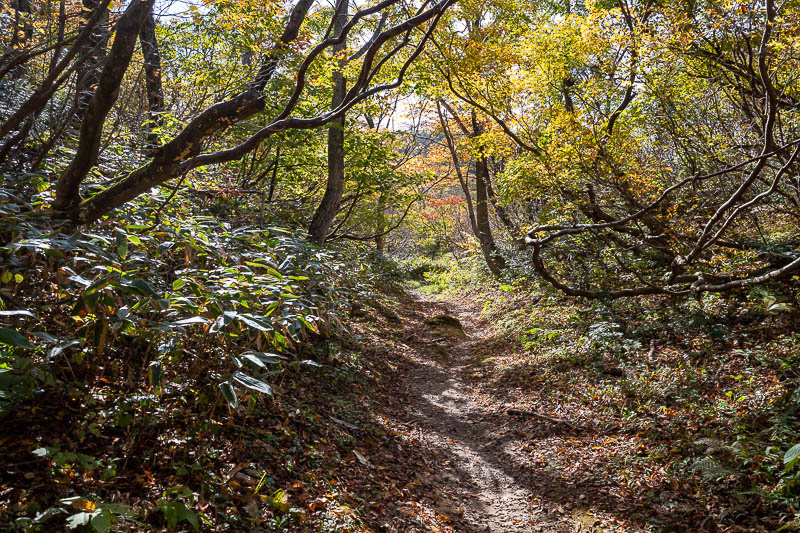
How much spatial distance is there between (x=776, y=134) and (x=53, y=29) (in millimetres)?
10158

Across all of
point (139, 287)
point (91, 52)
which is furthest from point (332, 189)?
point (139, 287)

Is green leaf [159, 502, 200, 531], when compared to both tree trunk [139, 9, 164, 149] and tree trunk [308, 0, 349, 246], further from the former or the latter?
tree trunk [308, 0, 349, 246]

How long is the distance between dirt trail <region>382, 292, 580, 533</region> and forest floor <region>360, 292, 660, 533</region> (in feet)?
0.04

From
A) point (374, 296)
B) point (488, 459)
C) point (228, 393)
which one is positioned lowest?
point (488, 459)

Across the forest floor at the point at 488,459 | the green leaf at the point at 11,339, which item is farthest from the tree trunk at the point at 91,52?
the forest floor at the point at 488,459

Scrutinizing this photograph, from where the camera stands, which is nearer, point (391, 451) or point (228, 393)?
point (228, 393)

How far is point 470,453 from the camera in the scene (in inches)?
212

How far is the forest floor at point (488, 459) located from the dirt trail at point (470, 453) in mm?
11

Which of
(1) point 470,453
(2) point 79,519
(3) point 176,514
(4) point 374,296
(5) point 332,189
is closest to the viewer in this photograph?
(2) point 79,519

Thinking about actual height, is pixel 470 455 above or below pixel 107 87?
below

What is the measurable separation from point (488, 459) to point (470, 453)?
23cm

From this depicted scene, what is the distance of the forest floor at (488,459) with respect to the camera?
4.05m

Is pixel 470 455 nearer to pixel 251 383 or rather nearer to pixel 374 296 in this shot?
pixel 251 383

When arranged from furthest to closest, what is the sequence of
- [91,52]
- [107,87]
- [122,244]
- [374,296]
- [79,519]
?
[374,296], [91,52], [107,87], [122,244], [79,519]
